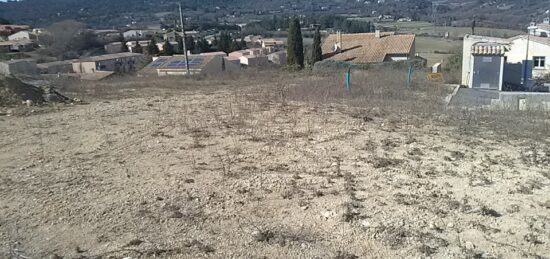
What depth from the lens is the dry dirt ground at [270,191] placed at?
4.32 m

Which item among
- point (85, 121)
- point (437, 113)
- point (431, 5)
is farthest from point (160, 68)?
point (431, 5)

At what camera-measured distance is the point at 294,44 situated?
31594mm

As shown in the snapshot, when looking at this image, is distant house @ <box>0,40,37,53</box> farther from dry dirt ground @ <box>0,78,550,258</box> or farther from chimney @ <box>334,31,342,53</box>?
dry dirt ground @ <box>0,78,550,258</box>

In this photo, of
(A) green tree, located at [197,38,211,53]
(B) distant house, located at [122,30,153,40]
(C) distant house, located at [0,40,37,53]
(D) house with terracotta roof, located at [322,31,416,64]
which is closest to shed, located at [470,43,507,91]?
(D) house with terracotta roof, located at [322,31,416,64]

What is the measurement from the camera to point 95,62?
44.4 m

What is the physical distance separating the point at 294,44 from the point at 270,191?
2691 centimetres

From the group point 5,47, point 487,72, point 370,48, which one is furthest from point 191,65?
point 5,47

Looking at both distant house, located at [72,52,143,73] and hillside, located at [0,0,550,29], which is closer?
distant house, located at [72,52,143,73]

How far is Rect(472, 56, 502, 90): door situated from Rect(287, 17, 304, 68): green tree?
1606cm

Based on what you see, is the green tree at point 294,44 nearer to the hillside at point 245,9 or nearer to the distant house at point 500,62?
the distant house at point 500,62

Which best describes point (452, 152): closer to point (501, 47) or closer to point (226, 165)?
point (226, 165)

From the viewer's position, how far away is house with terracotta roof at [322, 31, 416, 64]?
3203cm

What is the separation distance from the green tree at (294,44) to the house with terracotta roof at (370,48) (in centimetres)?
256

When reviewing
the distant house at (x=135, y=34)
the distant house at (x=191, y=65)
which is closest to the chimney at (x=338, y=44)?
the distant house at (x=191, y=65)
